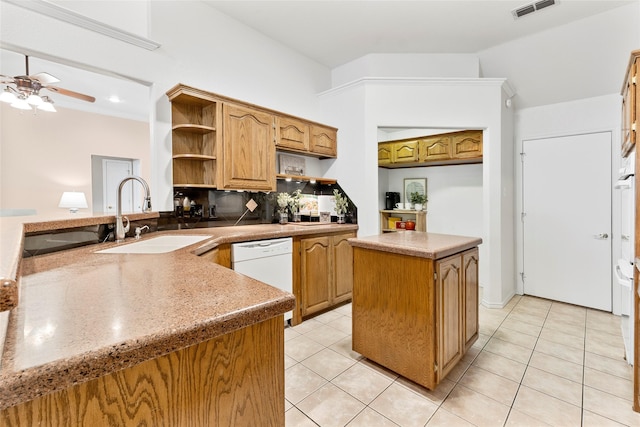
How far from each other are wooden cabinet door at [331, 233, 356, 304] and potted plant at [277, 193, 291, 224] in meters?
0.68

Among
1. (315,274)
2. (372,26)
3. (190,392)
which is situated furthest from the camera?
(372,26)

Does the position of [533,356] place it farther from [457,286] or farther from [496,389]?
[457,286]

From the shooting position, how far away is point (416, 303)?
1845 millimetres

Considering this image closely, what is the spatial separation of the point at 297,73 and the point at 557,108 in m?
3.29

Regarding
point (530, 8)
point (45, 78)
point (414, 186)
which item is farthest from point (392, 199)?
point (45, 78)

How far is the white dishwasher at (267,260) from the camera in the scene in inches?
96.2

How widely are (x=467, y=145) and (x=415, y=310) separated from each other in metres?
2.79

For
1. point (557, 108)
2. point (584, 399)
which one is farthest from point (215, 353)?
point (557, 108)

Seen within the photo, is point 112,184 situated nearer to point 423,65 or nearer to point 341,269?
point 341,269

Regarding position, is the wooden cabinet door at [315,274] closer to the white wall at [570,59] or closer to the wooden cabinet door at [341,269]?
the wooden cabinet door at [341,269]

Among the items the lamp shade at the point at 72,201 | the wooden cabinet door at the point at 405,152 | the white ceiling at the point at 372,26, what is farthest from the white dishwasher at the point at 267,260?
the lamp shade at the point at 72,201

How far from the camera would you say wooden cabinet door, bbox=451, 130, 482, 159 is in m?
3.70

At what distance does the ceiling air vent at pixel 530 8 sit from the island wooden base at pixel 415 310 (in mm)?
2384

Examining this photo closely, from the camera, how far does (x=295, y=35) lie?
337 centimetres
